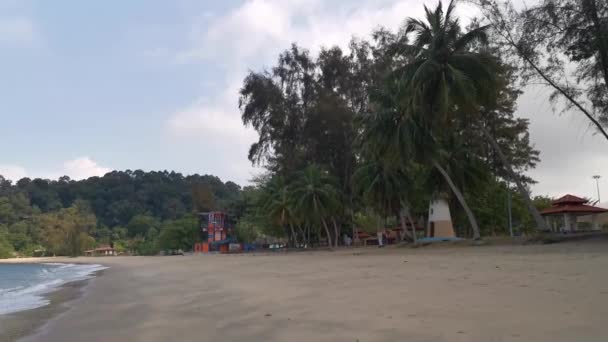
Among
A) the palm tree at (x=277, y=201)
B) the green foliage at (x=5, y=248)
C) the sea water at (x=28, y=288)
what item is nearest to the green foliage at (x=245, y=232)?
the palm tree at (x=277, y=201)

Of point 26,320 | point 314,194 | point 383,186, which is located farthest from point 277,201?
point 26,320

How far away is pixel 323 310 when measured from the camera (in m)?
8.14

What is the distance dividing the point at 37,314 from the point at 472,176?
26.5 meters

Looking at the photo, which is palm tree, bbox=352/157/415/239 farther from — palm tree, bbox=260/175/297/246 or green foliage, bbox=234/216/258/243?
green foliage, bbox=234/216/258/243

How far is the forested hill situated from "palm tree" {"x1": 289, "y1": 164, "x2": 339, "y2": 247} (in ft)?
302

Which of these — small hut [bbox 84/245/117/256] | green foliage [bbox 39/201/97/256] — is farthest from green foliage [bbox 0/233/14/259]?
small hut [bbox 84/245/117/256]

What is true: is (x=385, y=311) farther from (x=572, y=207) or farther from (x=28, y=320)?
(x=572, y=207)

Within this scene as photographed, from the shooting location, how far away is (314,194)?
43.9 meters

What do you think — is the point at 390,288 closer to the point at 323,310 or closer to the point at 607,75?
the point at 323,310

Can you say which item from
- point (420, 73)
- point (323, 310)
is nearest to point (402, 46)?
point (420, 73)

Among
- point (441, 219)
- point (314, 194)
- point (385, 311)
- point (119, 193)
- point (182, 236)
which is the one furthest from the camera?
point (119, 193)

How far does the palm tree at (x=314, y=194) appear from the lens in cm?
4400

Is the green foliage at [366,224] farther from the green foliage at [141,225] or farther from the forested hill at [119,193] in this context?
the forested hill at [119,193]

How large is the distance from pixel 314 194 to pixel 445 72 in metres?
20.9
